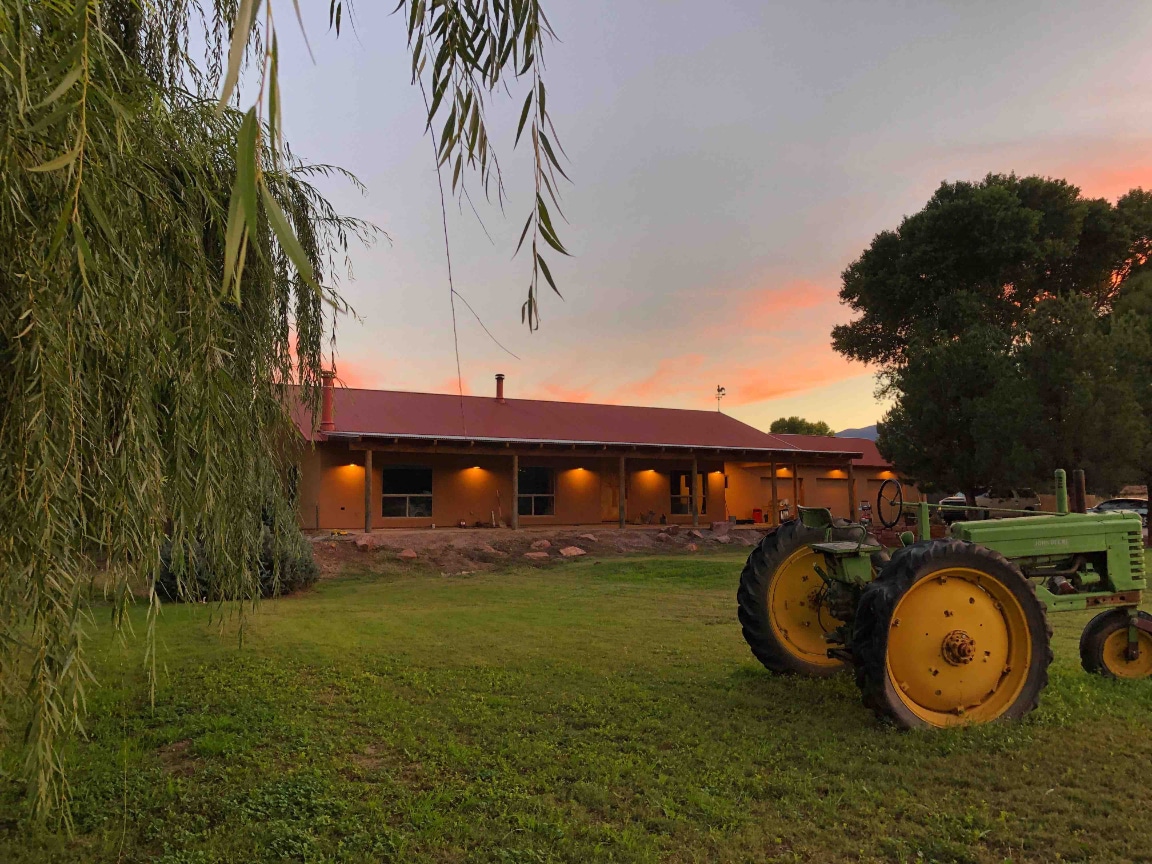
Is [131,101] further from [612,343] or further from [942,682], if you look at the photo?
[942,682]

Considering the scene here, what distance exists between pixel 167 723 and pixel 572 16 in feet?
15.6

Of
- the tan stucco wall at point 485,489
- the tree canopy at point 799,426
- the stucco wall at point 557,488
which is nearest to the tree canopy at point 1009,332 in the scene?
the stucco wall at point 557,488

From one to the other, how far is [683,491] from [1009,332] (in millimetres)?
10978

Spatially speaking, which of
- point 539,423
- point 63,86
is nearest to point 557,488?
point 539,423

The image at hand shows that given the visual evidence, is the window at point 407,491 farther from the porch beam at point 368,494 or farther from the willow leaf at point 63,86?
the willow leaf at point 63,86

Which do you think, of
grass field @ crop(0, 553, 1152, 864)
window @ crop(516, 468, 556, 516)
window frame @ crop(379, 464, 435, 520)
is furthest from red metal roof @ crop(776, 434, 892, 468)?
grass field @ crop(0, 553, 1152, 864)

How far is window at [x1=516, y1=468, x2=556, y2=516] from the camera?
2188 cm

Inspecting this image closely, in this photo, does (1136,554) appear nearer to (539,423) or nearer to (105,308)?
(105,308)

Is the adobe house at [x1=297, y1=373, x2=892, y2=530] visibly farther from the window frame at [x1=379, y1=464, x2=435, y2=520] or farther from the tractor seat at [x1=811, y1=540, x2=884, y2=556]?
the tractor seat at [x1=811, y1=540, x2=884, y2=556]

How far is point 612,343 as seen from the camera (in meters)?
4.66

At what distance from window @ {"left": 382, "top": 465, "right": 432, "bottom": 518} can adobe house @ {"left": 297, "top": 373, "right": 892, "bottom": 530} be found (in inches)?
1.3

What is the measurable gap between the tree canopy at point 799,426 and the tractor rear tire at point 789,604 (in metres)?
63.7

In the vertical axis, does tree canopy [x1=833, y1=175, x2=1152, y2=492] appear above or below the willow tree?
above

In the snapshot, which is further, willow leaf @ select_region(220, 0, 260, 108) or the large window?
the large window
